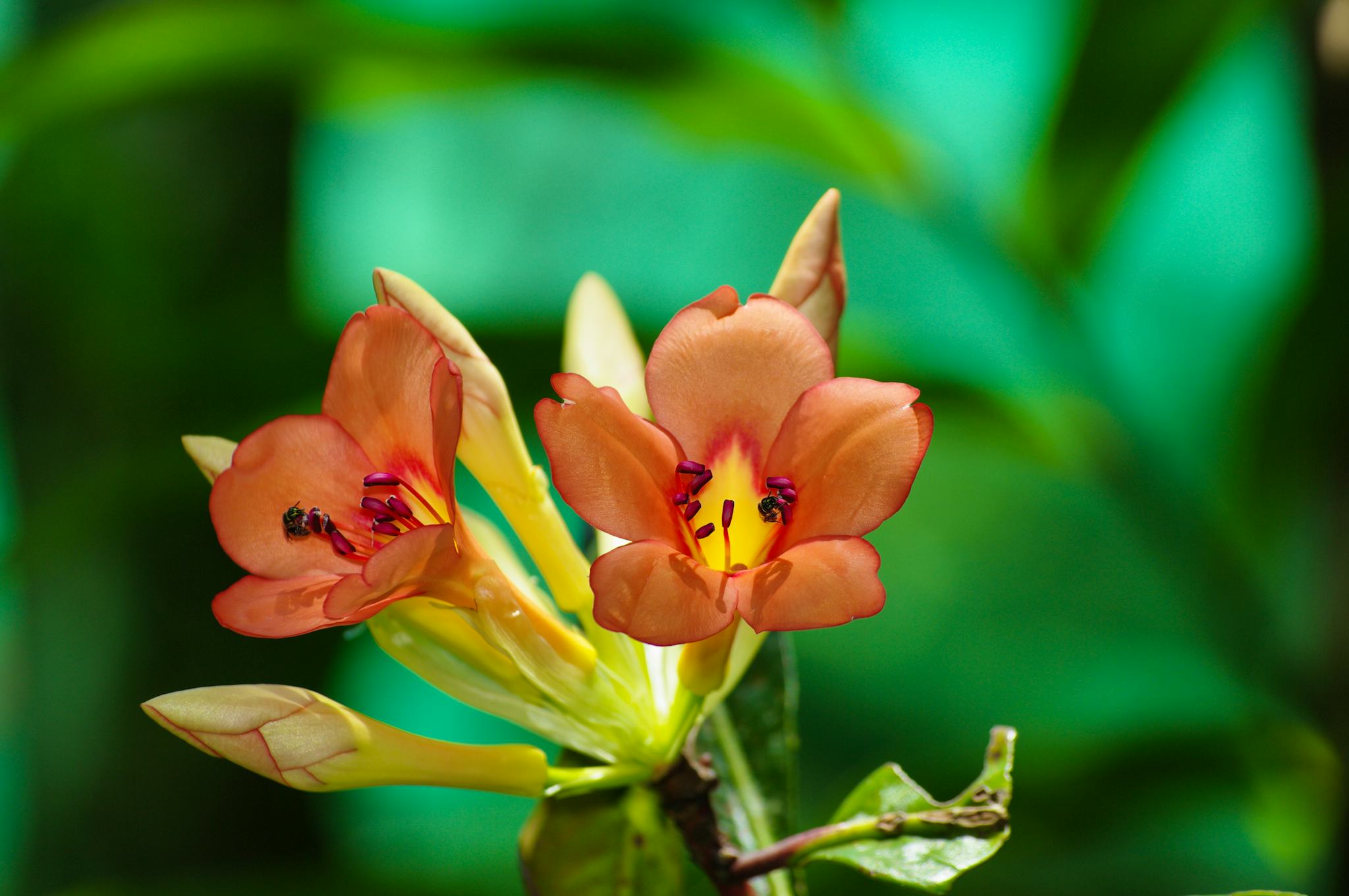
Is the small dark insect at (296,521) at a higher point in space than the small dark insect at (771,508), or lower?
higher

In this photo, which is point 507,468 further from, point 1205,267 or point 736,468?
point 1205,267

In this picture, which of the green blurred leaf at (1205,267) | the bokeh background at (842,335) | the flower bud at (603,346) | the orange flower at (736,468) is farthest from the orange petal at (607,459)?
the green blurred leaf at (1205,267)

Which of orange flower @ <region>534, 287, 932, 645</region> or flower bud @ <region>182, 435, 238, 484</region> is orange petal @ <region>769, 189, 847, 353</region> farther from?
flower bud @ <region>182, 435, 238, 484</region>

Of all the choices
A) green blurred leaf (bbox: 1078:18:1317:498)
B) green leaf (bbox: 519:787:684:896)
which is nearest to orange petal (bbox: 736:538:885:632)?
green leaf (bbox: 519:787:684:896)

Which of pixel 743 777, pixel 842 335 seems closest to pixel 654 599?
pixel 743 777

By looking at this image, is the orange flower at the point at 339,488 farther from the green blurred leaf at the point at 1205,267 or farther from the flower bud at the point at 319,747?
the green blurred leaf at the point at 1205,267

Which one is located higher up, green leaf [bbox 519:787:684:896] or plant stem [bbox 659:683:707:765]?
plant stem [bbox 659:683:707:765]
